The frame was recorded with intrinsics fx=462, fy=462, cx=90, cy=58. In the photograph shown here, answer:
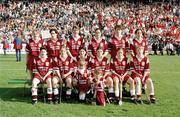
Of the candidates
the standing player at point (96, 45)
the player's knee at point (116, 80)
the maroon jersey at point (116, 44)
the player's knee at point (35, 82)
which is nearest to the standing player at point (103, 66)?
the player's knee at point (116, 80)

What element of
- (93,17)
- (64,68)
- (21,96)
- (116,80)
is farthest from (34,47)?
(93,17)

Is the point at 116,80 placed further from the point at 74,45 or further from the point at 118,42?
the point at 74,45

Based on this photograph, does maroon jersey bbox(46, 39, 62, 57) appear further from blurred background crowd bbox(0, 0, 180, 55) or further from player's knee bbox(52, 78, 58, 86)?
blurred background crowd bbox(0, 0, 180, 55)

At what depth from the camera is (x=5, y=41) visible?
35594 millimetres

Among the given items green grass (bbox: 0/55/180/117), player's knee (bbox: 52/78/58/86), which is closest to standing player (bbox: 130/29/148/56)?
green grass (bbox: 0/55/180/117)

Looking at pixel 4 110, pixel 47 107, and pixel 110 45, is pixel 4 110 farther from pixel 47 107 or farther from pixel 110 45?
pixel 110 45

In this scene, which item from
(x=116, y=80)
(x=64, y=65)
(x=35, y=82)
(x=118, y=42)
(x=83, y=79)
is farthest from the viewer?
(x=118, y=42)

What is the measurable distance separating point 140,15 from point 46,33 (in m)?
25.2

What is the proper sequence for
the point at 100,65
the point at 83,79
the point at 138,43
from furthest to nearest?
the point at 138,43
the point at 100,65
the point at 83,79

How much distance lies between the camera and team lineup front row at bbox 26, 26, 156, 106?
1292 cm

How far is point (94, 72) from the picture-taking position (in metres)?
13.1

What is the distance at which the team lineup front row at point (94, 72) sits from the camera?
12922mm

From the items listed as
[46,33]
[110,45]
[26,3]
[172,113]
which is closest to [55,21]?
[26,3]

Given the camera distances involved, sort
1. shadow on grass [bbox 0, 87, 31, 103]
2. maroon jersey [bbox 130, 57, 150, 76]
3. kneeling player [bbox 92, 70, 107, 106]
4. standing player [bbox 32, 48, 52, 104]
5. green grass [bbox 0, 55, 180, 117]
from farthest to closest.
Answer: shadow on grass [bbox 0, 87, 31, 103], maroon jersey [bbox 130, 57, 150, 76], standing player [bbox 32, 48, 52, 104], kneeling player [bbox 92, 70, 107, 106], green grass [bbox 0, 55, 180, 117]
